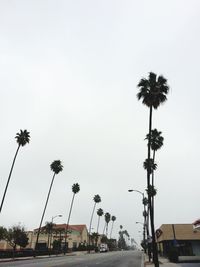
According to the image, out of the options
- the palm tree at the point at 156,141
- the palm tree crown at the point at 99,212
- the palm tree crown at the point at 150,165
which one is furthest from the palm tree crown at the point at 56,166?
the palm tree crown at the point at 99,212

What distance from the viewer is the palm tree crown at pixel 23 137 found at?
61.3 m

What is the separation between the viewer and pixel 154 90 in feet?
106

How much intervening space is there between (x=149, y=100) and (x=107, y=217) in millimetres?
148992

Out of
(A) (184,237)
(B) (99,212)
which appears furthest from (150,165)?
(B) (99,212)

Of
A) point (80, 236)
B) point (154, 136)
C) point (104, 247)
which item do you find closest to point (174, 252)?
point (154, 136)

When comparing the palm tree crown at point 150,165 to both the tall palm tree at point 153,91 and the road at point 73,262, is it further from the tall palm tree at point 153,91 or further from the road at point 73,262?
the road at point 73,262

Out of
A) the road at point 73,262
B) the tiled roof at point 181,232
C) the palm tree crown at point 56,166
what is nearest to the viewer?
the road at point 73,262

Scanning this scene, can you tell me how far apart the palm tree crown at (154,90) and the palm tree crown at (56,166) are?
54502 mm

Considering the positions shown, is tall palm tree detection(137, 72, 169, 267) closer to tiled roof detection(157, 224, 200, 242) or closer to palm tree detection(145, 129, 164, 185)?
palm tree detection(145, 129, 164, 185)

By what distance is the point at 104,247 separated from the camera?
10994 centimetres

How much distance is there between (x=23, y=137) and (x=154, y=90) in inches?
1398

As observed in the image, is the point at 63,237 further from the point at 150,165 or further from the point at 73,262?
the point at 150,165

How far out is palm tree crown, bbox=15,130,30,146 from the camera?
6131 centimetres

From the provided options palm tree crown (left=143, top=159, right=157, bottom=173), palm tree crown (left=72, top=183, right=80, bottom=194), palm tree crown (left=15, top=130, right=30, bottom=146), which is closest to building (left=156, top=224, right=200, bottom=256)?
palm tree crown (left=143, top=159, right=157, bottom=173)
